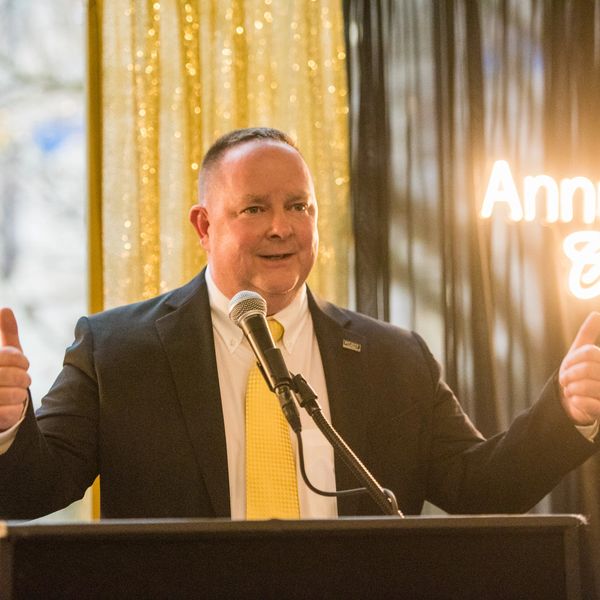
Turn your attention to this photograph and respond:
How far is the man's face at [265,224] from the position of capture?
7.29ft

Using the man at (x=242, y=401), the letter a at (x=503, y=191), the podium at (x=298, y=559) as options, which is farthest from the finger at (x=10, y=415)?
the letter a at (x=503, y=191)

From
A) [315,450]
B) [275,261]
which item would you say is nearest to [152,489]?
[315,450]

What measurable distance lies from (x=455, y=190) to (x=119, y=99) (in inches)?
50.4

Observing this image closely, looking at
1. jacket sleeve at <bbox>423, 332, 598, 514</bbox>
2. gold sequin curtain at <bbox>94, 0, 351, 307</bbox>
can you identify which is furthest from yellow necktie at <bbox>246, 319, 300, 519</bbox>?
gold sequin curtain at <bbox>94, 0, 351, 307</bbox>

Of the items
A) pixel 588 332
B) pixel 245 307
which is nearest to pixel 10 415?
pixel 245 307

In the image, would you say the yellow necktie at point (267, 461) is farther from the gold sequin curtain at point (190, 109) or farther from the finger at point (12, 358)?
the gold sequin curtain at point (190, 109)

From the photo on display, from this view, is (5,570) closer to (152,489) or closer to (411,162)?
(152,489)

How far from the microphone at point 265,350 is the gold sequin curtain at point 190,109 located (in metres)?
1.80

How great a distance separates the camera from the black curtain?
3525 millimetres

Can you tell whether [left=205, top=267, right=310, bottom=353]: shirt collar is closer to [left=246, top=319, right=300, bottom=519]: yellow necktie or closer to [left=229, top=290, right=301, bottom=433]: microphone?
[left=246, top=319, right=300, bottom=519]: yellow necktie

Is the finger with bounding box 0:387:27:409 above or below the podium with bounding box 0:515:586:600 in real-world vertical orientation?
above

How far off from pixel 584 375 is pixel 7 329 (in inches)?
41.6

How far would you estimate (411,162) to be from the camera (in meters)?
3.58

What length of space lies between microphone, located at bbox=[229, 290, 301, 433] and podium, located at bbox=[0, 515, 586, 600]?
44cm
